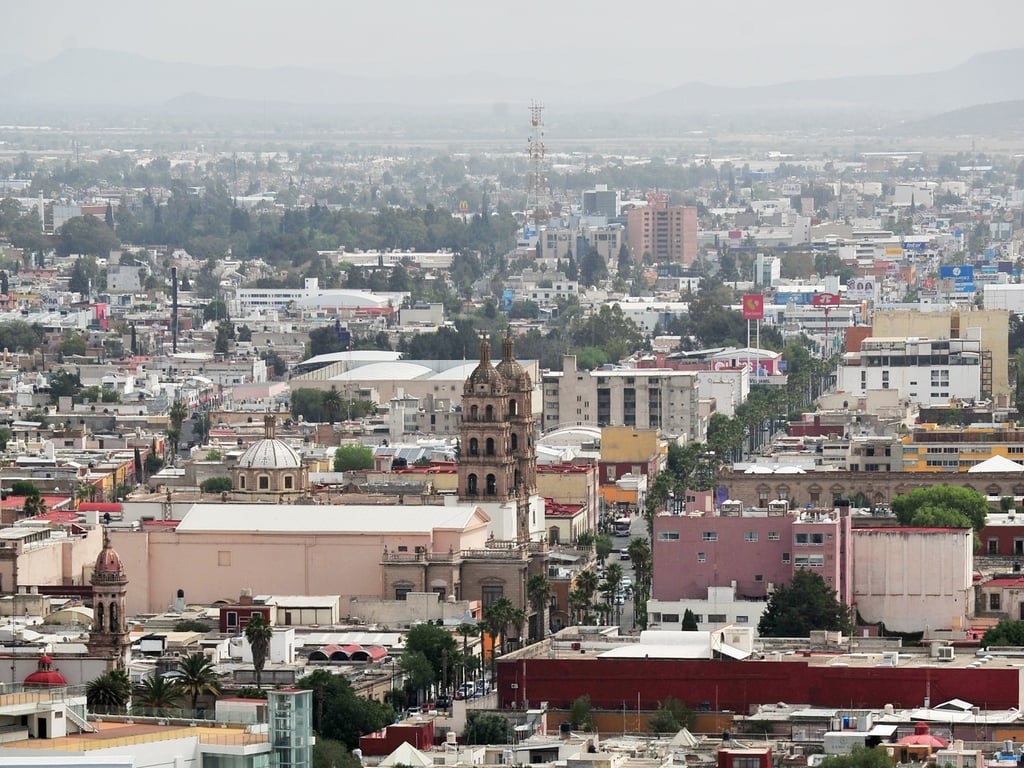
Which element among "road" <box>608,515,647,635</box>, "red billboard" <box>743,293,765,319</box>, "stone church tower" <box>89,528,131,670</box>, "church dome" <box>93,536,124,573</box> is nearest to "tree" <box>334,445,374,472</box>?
"road" <box>608,515,647,635</box>

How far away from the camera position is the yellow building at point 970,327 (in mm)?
94625

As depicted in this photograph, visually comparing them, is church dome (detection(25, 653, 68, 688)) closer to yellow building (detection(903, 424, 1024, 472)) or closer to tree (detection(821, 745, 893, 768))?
tree (detection(821, 745, 893, 768))

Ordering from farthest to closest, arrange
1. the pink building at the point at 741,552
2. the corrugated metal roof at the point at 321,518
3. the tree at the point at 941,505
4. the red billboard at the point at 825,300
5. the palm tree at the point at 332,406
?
the red billboard at the point at 825,300, the palm tree at the point at 332,406, the tree at the point at 941,505, the corrugated metal roof at the point at 321,518, the pink building at the point at 741,552

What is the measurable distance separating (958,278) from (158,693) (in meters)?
106

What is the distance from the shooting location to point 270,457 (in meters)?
60.3

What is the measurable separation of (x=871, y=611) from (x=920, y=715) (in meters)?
13.5

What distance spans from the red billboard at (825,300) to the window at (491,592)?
70.8m

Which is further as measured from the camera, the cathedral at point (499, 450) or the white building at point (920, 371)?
the white building at point (920, 371)

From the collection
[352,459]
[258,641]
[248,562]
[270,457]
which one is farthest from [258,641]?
Answer: [352,459]

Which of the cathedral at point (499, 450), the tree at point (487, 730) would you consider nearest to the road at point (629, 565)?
the cathedral at point (499, 450)

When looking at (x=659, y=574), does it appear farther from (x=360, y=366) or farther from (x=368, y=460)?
(x=360, y=366)

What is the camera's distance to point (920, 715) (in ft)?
127

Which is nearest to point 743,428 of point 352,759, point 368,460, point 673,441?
point 673,441

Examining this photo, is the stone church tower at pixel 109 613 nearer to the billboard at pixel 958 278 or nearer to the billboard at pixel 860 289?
the billboard at pixel 860 289
